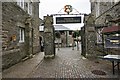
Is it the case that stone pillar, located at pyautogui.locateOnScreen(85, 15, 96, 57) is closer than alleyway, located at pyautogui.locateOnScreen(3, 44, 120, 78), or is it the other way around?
alleyway, located at pyautogui.locateOnScreen(3, 44, 120, 78)

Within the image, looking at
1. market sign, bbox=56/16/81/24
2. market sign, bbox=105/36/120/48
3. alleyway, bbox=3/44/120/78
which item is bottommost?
alleyway, bbox=3/44/120/78

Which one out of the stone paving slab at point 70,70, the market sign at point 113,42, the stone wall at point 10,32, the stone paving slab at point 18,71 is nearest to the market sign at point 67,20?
the stone wall at point 10,32

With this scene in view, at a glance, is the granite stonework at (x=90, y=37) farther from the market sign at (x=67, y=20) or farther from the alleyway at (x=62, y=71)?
the alleyway at (x=62, y=71)

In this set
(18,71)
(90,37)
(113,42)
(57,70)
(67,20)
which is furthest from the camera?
(67,20)

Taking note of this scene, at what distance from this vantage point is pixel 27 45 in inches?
610

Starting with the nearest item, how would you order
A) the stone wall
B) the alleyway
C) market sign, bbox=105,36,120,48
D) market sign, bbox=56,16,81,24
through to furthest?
the alleyway < market sign, bbox=105,36,120,48 < the stone wall < market sign, bbox=56,16,81,24

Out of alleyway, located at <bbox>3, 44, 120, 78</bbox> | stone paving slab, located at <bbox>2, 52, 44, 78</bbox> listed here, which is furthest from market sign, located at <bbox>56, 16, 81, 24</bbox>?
stone paving slab, located at <bbox>2, 52, 44, 78</bbox>

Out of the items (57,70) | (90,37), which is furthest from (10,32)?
(90,37)

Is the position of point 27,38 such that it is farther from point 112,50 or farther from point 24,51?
point 112,50

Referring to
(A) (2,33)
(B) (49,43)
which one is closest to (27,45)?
(B) (49,43)

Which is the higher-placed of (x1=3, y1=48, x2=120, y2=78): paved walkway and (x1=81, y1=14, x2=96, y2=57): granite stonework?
(x1=81, y1=14, x2=96, y2=57): granite stonework

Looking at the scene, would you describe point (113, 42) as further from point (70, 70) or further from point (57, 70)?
point (57, 70)

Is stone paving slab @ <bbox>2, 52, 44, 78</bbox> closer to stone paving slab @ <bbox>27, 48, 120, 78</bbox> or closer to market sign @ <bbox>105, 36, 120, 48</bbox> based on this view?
stone paving slab @ <bbox>27, 48, 120, 78</bbox>

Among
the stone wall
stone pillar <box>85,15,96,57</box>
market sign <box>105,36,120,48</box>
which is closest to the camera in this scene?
market sign <box>105,36,120,48</box>
